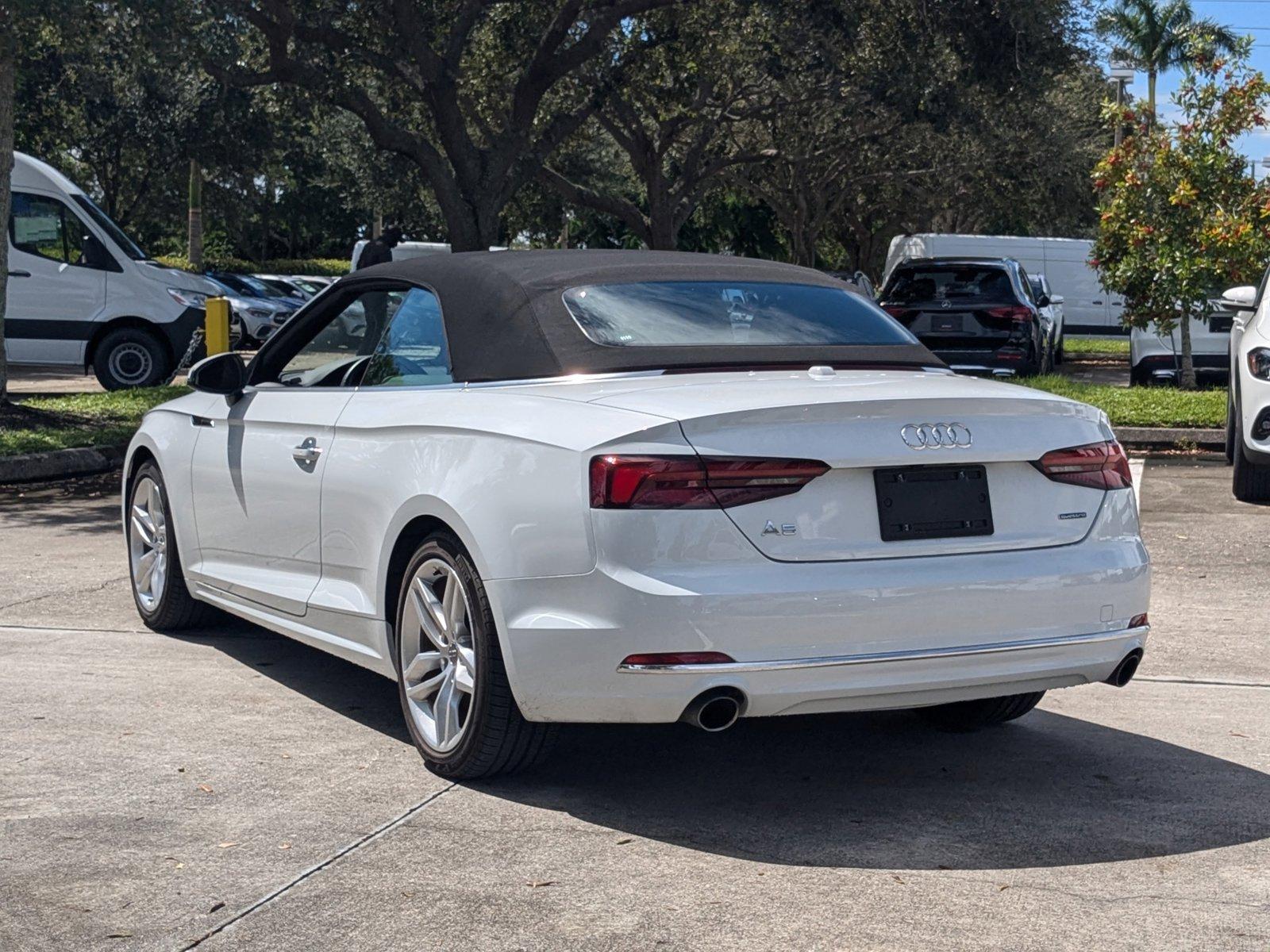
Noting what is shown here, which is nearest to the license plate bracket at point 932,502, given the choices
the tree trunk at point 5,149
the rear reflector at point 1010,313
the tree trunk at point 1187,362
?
the tree trunk at point 5,149

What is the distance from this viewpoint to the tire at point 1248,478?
36.7 ft

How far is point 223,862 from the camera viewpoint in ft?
13.8

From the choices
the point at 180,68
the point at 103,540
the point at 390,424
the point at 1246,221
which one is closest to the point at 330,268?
the point at 180,68

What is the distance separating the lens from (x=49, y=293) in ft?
65.1

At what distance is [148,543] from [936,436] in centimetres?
389

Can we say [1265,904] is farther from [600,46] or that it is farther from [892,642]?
[600,46]

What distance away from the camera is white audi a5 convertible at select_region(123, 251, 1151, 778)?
4.37 meters

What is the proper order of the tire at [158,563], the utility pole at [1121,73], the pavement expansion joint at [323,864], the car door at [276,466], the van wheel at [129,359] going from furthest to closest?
the utility pole at [1121,73] < the van wheel at [129,359] < the tire at [158,563] < the car door at [276,466] < the pavement expansion joint at [323,864]

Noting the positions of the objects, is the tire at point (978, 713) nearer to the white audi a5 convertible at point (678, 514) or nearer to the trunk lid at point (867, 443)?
the white audi a5 convertible at point (678, 514)

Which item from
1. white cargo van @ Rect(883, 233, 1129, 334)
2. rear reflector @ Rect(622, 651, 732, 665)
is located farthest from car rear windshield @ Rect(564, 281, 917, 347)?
white cargo van @ Rect(883, 233, 1129, 334)

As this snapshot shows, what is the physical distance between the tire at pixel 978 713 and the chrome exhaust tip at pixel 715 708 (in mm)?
1392

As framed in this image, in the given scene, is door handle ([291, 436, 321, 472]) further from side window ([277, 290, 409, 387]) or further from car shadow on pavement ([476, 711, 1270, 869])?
car shadow on pavement ([476, 711, 1270, 869])

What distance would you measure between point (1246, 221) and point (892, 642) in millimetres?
15894

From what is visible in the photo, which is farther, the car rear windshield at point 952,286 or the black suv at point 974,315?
the car rear windshield at point 952,286
